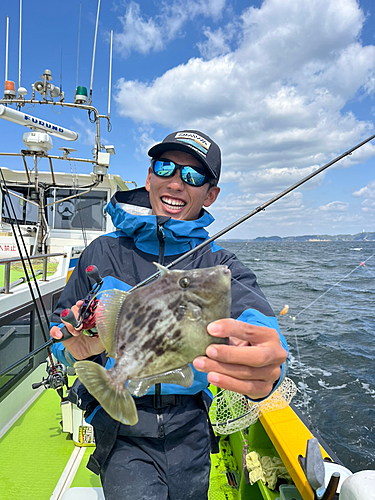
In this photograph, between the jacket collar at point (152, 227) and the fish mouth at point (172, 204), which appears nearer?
the jacket collar at point (152, 227)

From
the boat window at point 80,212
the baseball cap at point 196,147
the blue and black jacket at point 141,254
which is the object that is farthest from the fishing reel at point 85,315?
the boat window at point 80,212

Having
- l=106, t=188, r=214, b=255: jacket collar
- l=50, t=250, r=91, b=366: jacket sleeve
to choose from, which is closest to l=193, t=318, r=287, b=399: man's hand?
l=106, t=188, r=214, b=255: jacket collar

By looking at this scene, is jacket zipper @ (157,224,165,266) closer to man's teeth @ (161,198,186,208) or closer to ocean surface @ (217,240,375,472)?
man's teeth @ (161,198,186,208)

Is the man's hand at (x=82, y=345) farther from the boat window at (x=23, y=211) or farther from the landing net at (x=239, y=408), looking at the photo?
the boat window at (x=23, y=211)

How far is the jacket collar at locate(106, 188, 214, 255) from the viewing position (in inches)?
90.1

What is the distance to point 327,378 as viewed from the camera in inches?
396

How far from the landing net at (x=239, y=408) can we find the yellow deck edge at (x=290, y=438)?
0.32 ft

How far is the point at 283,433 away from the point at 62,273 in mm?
7155

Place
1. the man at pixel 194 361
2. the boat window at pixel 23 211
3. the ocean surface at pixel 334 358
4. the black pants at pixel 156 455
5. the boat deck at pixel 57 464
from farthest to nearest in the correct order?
the boat window at pixel 23 211, the ocean surface at pixel 334 358, the boat deck at pixel 57 464, the black pants at pixel 156 455, the man at pixel 194 361

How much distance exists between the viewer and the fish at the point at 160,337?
4.49 ft

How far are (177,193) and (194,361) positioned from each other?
4.53 ft

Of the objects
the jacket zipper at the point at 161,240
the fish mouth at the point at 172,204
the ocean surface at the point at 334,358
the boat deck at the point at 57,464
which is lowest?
the ocean surface at the point at 334,358

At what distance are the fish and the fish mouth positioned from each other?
3.46ft

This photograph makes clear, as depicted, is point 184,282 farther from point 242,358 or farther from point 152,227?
point 152,227
